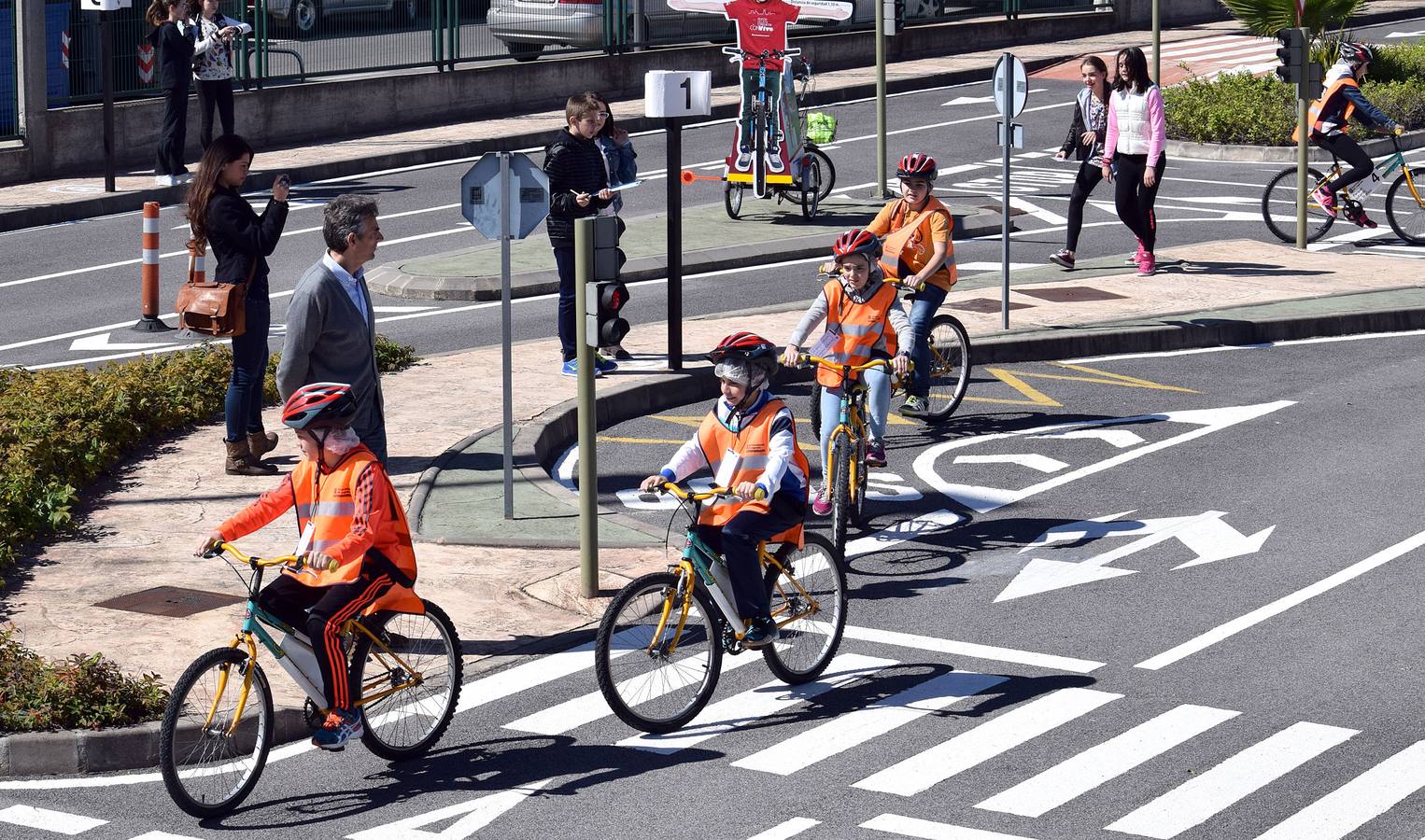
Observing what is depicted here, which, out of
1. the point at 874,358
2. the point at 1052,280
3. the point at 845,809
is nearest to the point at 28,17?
the point at 1052,280

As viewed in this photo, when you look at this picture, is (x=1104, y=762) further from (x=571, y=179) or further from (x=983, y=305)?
(x=983, y=305)

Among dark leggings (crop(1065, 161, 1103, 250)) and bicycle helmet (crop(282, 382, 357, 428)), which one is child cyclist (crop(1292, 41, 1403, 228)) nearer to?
dark leggings (crop(1065, 161, 1103, 250))

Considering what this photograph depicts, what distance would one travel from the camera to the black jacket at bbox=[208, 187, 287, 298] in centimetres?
1155

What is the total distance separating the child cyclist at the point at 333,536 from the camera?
7.76 metres

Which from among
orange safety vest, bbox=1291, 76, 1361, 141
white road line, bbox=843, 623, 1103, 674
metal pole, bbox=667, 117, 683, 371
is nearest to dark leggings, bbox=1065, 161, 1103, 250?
orange safety vest, bbox=1291, 76, 1361, 141

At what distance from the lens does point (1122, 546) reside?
11227 mm

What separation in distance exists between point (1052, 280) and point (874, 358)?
26.4 feet

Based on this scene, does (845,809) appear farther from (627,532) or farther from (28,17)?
(28,17)

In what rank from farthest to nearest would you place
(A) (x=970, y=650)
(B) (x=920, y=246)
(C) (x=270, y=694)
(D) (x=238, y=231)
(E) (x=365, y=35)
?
(E) (x=365, y=35), (B) (x=920, y=246), (D) (x=238, y=231), (A) (x=970, y=650), (C) (x=270, y=694)

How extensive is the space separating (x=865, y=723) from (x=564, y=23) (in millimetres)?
24272

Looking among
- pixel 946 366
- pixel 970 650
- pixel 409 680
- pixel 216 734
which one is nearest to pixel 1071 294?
pixel 946 366

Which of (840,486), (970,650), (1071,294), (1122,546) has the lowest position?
(970,650)

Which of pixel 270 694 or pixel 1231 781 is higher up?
pixel 270 694

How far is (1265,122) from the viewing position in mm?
28359
